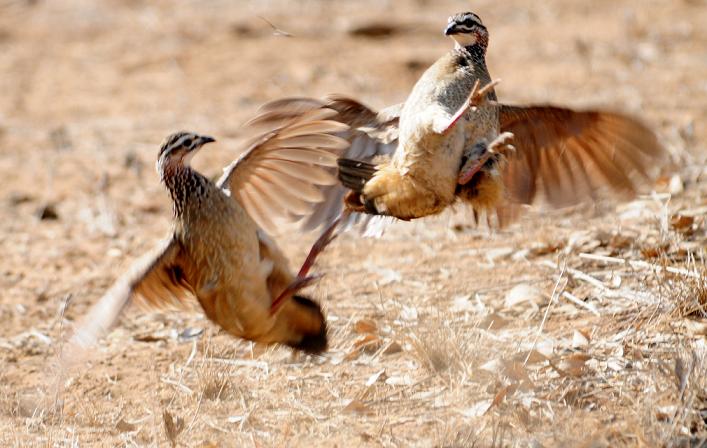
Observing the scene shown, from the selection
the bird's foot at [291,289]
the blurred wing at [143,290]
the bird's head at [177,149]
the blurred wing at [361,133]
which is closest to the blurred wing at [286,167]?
the blurred wing at [361,133]

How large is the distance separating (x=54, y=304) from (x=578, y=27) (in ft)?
26.6

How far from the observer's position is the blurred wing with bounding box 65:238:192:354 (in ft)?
15.1

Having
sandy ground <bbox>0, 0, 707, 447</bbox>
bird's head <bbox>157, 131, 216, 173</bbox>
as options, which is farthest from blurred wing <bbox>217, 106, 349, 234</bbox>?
sandy ground <bbox>0, 0, 707, 447</bbox>

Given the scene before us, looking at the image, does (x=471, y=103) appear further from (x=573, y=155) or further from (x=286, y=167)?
(x=286, y=167)

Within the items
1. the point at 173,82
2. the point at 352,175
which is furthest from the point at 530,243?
the point at 173,82

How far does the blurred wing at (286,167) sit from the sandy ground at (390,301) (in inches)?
23.4

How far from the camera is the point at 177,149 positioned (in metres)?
5.49

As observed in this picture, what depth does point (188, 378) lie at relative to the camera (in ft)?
18.9

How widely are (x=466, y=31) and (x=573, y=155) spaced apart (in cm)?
90

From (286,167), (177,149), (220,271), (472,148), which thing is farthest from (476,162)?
(177,149)

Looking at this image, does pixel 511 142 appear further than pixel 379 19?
No

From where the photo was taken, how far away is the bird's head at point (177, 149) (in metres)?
5.47

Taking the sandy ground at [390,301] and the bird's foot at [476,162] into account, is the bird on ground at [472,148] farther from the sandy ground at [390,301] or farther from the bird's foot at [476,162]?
the sandy ground at [390,301]

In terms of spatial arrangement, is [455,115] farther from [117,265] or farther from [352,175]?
[117,265]
